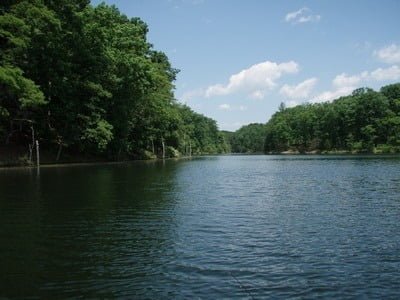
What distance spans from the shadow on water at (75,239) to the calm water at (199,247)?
3 cm

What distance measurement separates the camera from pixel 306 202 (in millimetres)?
21094

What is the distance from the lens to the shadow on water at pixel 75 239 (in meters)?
9.19

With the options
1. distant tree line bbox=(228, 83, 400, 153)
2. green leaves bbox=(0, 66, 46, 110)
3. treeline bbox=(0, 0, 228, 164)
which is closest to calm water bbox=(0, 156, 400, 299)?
green leaves bbox=(0, 66, 46, 110)

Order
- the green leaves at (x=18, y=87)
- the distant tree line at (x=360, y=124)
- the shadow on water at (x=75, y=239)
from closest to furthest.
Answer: the shadow on water at (x=75, y=239), the green leaves at (x=18, y=87), the distant tree line at (x=360, y=124)

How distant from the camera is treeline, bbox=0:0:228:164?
45375 millimetres

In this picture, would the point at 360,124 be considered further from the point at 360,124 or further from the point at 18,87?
the point at 18,87

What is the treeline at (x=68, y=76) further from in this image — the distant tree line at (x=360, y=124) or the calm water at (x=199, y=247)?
the distant tree line at (x=360, y=124)

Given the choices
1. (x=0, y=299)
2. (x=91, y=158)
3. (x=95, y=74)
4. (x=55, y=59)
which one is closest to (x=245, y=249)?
(x=0, y=299)

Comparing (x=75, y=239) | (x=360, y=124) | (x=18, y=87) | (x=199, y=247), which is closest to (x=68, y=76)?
(x=18, y=87)

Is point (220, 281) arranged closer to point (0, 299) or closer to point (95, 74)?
point (0, 299)

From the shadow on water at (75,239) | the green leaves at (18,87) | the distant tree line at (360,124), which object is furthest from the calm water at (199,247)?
the distant tree line at (360,124)

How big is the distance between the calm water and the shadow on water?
0.11ft

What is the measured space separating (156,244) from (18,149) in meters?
47.4

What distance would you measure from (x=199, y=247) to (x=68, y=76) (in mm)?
48349
